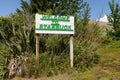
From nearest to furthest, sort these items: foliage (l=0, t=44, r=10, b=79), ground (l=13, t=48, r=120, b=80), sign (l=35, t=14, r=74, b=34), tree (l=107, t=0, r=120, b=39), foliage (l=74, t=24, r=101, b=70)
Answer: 1. ground (l=13, t=48, r=120, b=80)
2. foliage (l=0, t=44, r=10, b=79)
3. sign (l=35, t=14, r=74, b=34)
4. foliage (l=74, t=24, r=101, b=70)
5. tree (l=107, t=0, r=120, b=39)

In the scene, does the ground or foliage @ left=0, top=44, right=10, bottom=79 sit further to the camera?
foliage @ left=0, top=44, right=10, bottom=79

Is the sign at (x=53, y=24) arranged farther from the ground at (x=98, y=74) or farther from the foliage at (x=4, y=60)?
the ground at (x=98, y=74)

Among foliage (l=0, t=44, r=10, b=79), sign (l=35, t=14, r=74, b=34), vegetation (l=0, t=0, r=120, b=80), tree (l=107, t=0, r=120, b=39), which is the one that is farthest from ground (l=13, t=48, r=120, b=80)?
tree (l=107, t=0, r=120, b=39)

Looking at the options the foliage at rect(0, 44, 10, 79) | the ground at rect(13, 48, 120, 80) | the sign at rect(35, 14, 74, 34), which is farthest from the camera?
the sign at rect(35, 14, 74, 34)

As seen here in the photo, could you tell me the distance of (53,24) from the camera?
9695 millimetres

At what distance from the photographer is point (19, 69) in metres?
9.00

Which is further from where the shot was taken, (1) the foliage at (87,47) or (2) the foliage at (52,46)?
(1) the foliage at (87,47)

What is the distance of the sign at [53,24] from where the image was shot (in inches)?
376

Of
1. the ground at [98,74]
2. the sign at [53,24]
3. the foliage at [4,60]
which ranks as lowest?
the ground at [98,74]

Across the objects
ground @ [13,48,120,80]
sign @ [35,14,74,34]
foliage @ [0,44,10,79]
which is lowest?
ground @ [13,48,120,80]

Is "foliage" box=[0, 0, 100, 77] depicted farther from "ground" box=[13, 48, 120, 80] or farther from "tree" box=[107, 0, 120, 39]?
"tree" box=[107, 0, 120, 39]

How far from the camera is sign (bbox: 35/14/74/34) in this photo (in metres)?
9.56

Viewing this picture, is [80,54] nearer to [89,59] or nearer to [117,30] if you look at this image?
[89,59]

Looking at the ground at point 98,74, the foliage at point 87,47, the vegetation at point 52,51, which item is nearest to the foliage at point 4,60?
the vegetation at point 52,51
